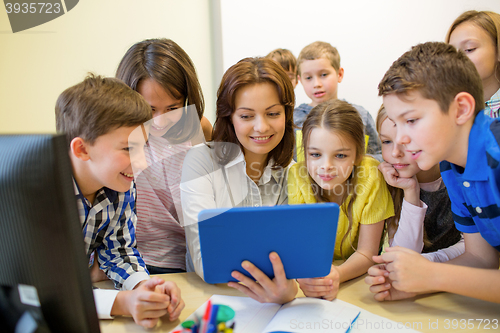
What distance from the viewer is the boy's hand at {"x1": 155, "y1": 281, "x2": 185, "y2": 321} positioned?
2.32 feet

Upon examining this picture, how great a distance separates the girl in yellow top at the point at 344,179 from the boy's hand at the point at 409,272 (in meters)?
0.20

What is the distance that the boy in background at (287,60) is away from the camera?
7.69 ft

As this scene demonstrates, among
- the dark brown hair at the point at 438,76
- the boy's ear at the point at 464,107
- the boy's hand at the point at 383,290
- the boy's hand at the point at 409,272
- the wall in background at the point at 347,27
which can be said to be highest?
the wall in background at the point at 347,27

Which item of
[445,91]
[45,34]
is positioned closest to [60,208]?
[445,91]

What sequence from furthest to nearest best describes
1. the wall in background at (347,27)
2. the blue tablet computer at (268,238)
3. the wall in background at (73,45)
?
the wall in background at (347,27)
the wall in background at (73,45)
the blue tablet computer at (268,238)

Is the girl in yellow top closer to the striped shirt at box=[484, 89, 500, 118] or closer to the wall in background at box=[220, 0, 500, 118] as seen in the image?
the striped shirt at box=[484, 89, 500, 118]

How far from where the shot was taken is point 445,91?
0.73m

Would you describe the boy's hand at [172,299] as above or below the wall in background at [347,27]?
below

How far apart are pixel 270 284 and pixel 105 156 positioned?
1.59ft

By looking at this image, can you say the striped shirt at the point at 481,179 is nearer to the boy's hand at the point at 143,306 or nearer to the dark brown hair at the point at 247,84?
the dark brown hair at the point at 247,84

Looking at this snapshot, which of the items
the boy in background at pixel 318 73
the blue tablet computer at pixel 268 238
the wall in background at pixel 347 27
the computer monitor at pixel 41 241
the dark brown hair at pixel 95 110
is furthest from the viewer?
the wall in background at pixel 347 27

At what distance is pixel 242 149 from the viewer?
1.17 meters

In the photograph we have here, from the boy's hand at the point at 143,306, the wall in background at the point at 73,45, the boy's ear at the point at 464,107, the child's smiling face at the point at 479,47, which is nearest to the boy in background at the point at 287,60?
the wall in background at the point at 73,45

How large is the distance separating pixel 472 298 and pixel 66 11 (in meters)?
2.22
